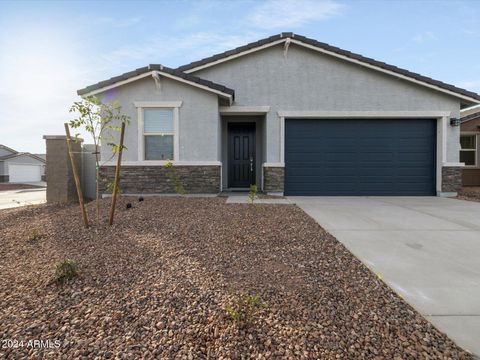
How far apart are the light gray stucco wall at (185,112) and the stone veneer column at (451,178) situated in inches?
308

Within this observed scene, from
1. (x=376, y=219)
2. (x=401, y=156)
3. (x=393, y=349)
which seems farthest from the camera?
(x=401, y=156)

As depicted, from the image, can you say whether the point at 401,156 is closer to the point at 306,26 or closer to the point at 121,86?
the point at 306,26

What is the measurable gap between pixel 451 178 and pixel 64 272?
11.0 metres

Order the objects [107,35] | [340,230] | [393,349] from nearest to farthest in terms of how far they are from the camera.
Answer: [393,349], [340,230], [107,35]

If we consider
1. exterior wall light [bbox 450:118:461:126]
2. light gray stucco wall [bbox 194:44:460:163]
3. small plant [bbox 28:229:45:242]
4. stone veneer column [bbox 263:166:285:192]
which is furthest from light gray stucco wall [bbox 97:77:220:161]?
exterior wall light [bbox 450:118:461:126]

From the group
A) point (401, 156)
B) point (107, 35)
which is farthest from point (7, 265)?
point (401, 156)

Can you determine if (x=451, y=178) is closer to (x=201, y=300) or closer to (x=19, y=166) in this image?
(x=201, y=300)

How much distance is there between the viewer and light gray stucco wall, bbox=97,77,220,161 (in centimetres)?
793

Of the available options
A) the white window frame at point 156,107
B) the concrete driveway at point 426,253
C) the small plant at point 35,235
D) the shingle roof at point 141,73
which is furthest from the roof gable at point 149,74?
the small plant at point 35,235

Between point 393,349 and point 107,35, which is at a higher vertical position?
point 107,35

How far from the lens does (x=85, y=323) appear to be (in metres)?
1.95

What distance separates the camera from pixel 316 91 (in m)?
8.80

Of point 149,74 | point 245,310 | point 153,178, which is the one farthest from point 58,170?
point 245,310

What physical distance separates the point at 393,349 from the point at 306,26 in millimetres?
10353
